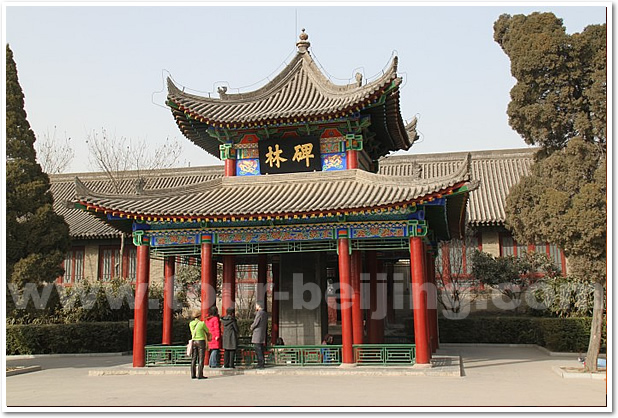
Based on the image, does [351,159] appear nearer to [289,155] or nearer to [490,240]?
[289,155]

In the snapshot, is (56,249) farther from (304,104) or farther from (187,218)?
(304,104)

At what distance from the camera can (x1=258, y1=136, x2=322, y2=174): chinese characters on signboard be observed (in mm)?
18453

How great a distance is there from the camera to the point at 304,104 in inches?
741

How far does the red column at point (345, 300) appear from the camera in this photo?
15.8 meters

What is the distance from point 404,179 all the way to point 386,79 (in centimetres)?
256

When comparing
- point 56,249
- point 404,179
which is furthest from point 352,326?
point 56,249

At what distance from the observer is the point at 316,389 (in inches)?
506

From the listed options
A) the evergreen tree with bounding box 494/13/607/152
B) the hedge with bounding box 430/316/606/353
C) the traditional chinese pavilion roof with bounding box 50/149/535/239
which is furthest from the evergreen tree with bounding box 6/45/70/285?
the hedge with bounding box 430/316/606/353

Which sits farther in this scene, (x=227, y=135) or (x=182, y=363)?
(x=227, y=135)

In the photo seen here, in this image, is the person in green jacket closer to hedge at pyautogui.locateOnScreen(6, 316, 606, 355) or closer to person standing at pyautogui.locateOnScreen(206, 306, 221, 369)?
person standing at pyautogui.locateOnScreen(206, 306, 221, 369)

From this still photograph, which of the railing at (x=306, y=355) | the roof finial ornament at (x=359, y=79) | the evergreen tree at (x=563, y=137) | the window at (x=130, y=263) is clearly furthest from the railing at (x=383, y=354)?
the window at (x=130, y=263)

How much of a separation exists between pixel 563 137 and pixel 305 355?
8.17 meters

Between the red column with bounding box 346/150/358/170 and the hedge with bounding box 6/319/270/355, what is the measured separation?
33.1 ft

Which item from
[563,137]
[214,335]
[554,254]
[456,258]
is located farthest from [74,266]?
[563,137]
